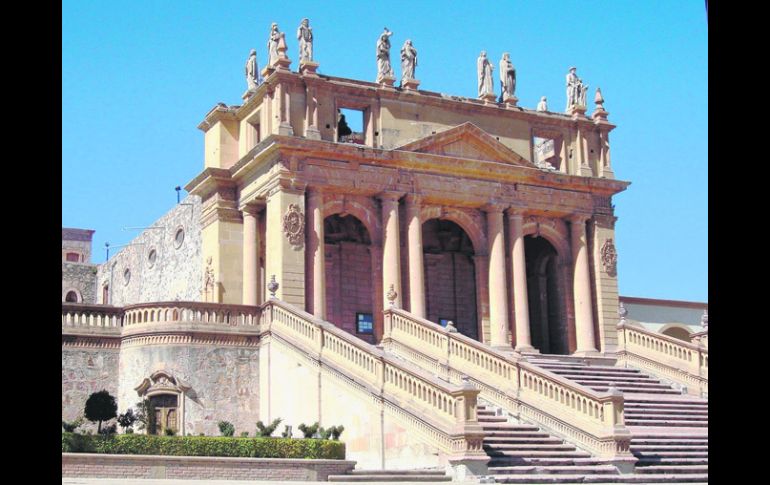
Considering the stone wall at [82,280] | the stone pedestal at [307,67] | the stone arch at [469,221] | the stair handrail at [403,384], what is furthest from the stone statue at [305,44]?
the stone wall at [82,280]

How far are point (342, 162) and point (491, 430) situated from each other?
1233cm

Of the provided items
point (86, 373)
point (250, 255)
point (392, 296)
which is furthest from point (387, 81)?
point (86, 373)

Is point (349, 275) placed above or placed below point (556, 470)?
above

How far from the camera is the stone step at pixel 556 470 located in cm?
2381

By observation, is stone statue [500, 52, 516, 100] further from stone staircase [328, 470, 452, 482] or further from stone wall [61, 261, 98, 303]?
stone wall [61, 261, 98, 303]

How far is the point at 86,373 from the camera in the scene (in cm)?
3100

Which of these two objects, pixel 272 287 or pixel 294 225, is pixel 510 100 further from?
pixel 272 287

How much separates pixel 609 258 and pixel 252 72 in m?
14.3

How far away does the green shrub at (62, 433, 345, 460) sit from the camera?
21969 mm

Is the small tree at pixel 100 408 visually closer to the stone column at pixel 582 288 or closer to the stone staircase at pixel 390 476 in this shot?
the stone staircase at pixel 390 476
